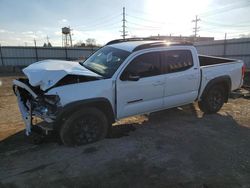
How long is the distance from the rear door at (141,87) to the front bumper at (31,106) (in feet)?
4.42

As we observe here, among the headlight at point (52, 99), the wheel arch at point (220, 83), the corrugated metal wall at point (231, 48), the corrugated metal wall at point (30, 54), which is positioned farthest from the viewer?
the corrugated metal wall at point (30, 54)

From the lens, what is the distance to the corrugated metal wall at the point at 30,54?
23781mm

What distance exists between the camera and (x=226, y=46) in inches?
827

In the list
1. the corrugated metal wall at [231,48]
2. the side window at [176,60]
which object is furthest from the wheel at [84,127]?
the corrugated metal wall at [231,48]

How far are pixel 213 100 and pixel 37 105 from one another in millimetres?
4738

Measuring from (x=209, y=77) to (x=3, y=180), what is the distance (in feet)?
17.0

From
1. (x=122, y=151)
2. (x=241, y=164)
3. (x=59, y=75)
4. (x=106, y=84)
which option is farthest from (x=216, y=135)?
(x=59, y=75)

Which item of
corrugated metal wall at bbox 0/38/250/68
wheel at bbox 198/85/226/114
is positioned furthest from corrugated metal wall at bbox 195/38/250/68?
wheel at bbox 198/85/226/114

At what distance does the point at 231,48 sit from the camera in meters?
20.5

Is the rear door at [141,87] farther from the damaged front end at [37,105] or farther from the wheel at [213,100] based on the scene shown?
the wheel at [213,100]

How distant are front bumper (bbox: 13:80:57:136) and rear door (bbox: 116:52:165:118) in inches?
53.1

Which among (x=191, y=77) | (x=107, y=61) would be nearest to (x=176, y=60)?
(x=191, y=77)

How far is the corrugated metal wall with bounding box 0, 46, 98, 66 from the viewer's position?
78.0 ft

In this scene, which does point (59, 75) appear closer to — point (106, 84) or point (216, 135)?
point (106, 84)
